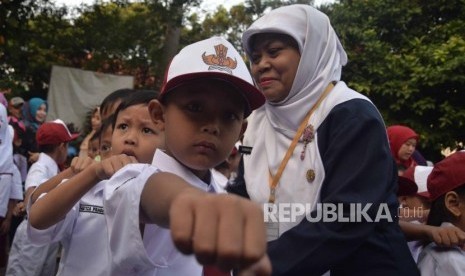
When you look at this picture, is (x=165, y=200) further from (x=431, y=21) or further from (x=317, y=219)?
(x=431, y=21)

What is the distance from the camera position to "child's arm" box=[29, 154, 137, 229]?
1.63 meters

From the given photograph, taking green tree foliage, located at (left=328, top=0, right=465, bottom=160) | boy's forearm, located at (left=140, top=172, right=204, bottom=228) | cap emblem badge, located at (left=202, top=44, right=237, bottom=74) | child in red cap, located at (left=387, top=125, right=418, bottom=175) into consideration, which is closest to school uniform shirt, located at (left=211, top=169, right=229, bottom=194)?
cap emblem badge, located at (left=202, top=44, right=237, bottom=74)

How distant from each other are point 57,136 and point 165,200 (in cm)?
408

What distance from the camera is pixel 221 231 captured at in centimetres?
77

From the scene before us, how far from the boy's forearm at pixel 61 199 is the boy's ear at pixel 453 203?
1.69 meters

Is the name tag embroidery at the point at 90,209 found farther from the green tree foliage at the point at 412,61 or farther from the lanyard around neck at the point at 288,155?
the green tree foliage at the point at 412,61

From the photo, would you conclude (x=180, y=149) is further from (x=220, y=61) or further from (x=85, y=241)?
(x=85, y=241)

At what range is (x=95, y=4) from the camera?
1087 centimetres

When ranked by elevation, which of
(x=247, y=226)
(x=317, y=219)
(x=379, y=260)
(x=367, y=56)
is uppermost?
(x=247, y=226)

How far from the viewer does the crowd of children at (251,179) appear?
1.23m

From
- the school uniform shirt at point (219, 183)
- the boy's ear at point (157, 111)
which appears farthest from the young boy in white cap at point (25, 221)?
the boy's ear at point (157, 111)

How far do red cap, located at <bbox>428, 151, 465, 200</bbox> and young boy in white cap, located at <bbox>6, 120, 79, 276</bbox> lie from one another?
8.28 feet

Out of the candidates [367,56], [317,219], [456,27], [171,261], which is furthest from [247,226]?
[456,27]

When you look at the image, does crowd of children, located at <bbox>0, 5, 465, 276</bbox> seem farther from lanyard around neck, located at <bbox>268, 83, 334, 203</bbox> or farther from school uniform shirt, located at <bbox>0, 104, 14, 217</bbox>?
school uniform shirt, located at <bbox>0, 104, 14, 217</bbox>
